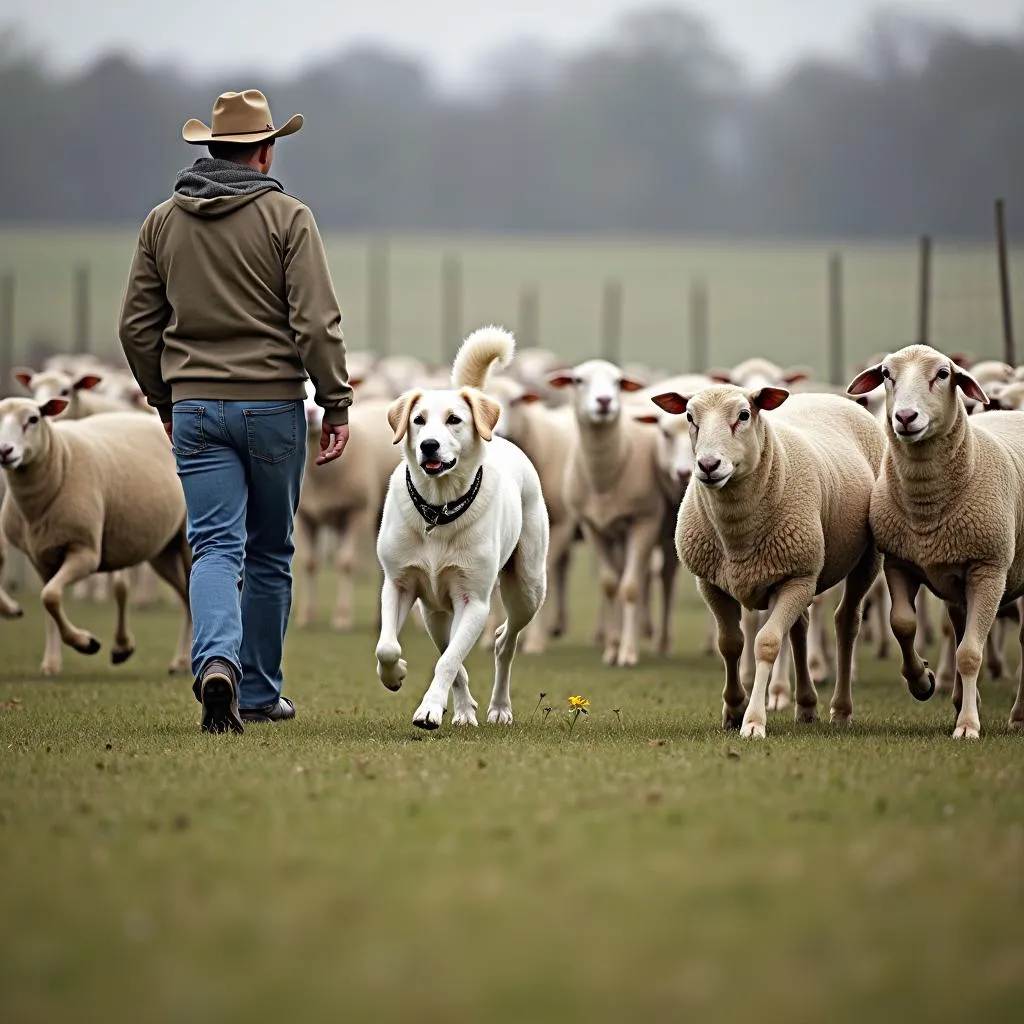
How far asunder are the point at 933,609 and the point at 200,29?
92620 millimetres

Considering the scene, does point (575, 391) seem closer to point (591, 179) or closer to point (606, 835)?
point (606, 835)

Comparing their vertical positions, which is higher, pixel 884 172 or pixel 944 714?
pixel 884 172

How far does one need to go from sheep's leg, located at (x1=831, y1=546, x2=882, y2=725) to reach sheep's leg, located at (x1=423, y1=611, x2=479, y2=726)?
1.54 metres

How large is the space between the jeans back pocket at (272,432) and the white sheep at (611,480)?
498cm

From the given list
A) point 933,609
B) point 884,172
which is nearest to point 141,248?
point 933,609

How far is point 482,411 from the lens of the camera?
7.40 metres

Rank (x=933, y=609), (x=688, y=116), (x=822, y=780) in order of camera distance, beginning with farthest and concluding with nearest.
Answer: (x=688, y=116) → (x=933, y=609) → (x=822, y=780)

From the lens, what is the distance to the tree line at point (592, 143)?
239ft

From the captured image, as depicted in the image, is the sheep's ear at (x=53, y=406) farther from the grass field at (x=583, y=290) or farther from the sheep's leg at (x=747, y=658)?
the grass field at (x=583, y=290)

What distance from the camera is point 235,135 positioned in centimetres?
758

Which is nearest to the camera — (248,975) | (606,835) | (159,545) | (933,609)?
(248,975)

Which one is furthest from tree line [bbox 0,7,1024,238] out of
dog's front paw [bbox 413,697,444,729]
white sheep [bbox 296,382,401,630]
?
dog's front paw [bbox 413,697,444,729]

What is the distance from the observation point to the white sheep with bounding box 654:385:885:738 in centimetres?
738

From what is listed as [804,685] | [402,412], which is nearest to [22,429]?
[402,412]
